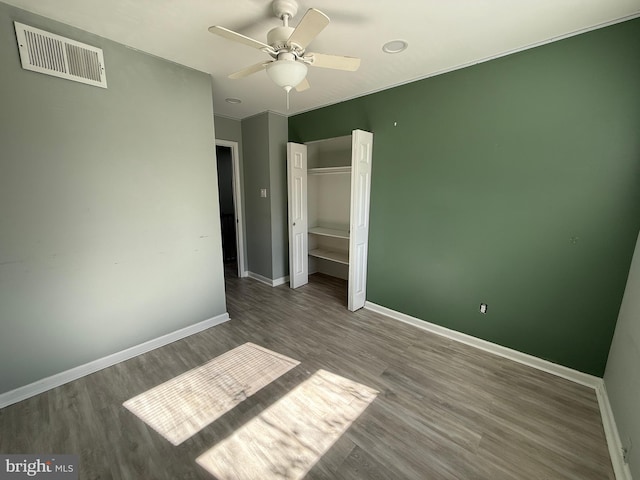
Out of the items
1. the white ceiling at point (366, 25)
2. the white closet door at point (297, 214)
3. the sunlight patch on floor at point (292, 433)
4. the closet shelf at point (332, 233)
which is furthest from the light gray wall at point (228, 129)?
the sunlight patch on floor at point (292, 433)

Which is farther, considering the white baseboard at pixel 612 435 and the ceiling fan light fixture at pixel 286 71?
the ceiling fan light fixture at pixel 286 71

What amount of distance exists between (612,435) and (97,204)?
3.82m

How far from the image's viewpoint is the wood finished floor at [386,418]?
1436 millimetres

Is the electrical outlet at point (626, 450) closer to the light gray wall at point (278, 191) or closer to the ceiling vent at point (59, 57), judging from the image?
the light gray wall at point (278, 191)

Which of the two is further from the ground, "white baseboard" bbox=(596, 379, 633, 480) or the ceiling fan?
the ceiling fan

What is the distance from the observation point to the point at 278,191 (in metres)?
3.93

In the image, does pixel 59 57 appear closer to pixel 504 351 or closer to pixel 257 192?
pixel 257 192

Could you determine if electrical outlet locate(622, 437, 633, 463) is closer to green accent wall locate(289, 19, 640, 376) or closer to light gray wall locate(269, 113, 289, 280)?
green accent wall locate(289, 19, 640, 376)

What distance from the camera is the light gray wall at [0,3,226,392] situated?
173cm

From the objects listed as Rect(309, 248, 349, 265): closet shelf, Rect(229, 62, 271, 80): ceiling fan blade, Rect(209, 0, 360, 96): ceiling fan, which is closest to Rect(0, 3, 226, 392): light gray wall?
Rect(229, 62, 271, 80): ceiling fan blade

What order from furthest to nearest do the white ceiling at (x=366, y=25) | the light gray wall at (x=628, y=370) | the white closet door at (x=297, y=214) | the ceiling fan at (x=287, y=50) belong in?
1. the white closet door at (x=297, y=214)
2. the white ceiling at (x=366, y=25)
3. the ceiling fan at (x=287, y=50)
4. the light gray wall at (x=628, y=370)

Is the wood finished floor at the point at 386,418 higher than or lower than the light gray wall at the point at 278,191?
lower

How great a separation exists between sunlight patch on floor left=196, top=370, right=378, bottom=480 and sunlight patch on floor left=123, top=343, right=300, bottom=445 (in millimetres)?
243

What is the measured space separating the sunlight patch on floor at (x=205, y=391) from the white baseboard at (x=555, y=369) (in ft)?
4.73
